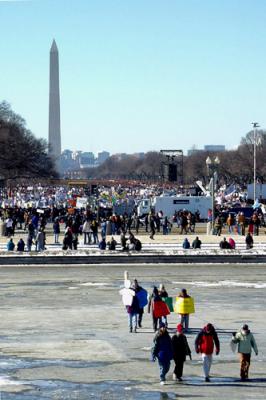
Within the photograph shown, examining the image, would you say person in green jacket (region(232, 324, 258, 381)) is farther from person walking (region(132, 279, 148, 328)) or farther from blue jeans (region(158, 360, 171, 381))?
person walking (region(132, 279, 148, 328))

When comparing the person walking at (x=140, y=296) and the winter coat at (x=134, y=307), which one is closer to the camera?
the winter coat at (x=134, y=307)

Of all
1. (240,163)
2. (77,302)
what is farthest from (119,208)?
(240,163)

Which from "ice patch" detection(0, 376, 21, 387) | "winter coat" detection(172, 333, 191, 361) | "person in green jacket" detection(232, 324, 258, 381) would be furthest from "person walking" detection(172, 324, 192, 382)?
"ice patch" detection(0, 376, 21, 387)

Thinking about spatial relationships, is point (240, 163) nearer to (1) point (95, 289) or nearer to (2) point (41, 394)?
(1) point (95, 289)

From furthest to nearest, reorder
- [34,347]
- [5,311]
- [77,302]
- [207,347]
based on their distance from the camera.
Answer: [77,302], [5,311], [34,347], [207,347]

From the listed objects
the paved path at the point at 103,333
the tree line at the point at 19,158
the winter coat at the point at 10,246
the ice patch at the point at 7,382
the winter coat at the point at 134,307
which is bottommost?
the ice patch at the point at 7,382

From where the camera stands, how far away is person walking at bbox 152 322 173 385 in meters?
17.0

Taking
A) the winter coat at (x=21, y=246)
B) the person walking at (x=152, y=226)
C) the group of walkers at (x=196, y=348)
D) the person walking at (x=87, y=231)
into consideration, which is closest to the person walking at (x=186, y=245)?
the person walking at (x=87, y=231)

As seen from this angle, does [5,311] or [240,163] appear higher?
[240,163]

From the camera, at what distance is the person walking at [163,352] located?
55.8ft

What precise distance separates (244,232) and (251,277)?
16286 mm

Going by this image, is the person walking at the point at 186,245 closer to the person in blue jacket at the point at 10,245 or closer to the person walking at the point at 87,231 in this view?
the person walking at the point at 87,231

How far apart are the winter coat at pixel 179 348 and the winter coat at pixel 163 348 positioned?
17 centimetres

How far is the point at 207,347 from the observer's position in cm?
1731
